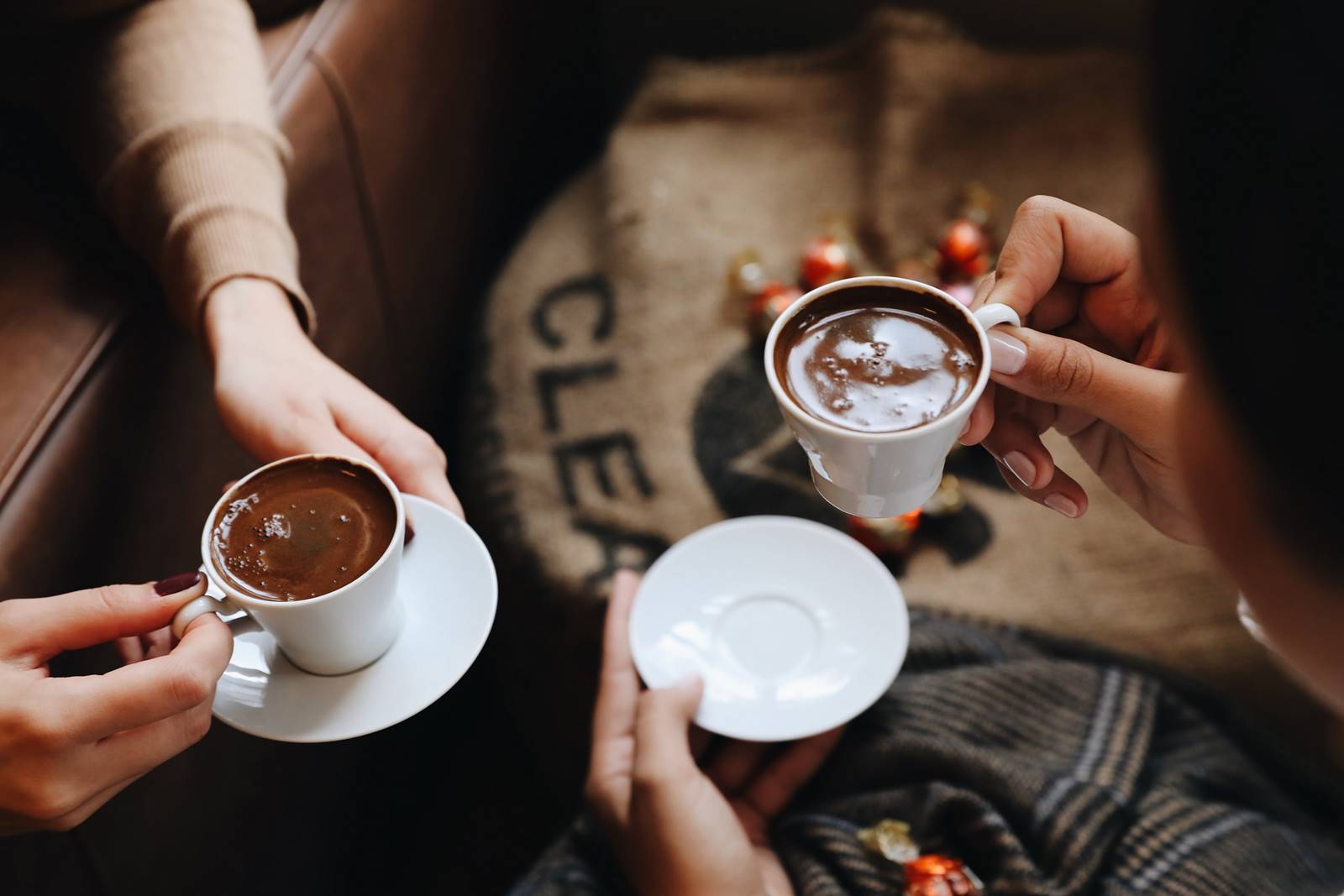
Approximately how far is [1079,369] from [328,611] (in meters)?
0.48

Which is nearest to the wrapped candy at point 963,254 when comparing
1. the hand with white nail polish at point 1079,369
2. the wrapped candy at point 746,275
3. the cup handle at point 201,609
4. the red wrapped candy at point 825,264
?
the red wrapped candy at point 825,264

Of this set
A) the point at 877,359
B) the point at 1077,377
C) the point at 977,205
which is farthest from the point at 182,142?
A: the point at 977,205

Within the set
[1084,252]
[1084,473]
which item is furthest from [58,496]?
[1084,473]

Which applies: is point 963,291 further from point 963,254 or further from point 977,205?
point 977,205

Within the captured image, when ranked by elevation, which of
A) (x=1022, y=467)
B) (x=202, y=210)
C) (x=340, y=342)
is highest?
(x=202, y=210)

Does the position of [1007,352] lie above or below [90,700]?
above

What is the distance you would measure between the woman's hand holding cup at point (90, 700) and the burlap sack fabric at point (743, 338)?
602mm

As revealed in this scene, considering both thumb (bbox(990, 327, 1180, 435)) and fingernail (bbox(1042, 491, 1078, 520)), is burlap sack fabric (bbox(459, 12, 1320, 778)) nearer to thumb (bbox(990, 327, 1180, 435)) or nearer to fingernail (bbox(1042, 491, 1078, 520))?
fingernail (bbox(1042, 491, 1078, 520))

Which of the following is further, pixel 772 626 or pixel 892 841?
pixel 772 626

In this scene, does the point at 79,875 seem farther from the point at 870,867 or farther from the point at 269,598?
the point at 870,867

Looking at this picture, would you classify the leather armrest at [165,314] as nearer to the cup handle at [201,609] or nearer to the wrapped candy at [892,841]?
the cup handle at [201,609]

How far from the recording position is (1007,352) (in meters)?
0.66

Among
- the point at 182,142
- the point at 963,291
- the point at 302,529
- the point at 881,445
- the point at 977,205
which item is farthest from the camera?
the point at 977,205

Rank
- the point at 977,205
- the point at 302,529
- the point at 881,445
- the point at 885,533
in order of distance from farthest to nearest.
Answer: the point at 977,205, the point at 885,533, the point at 302,529, the point at 881,445
